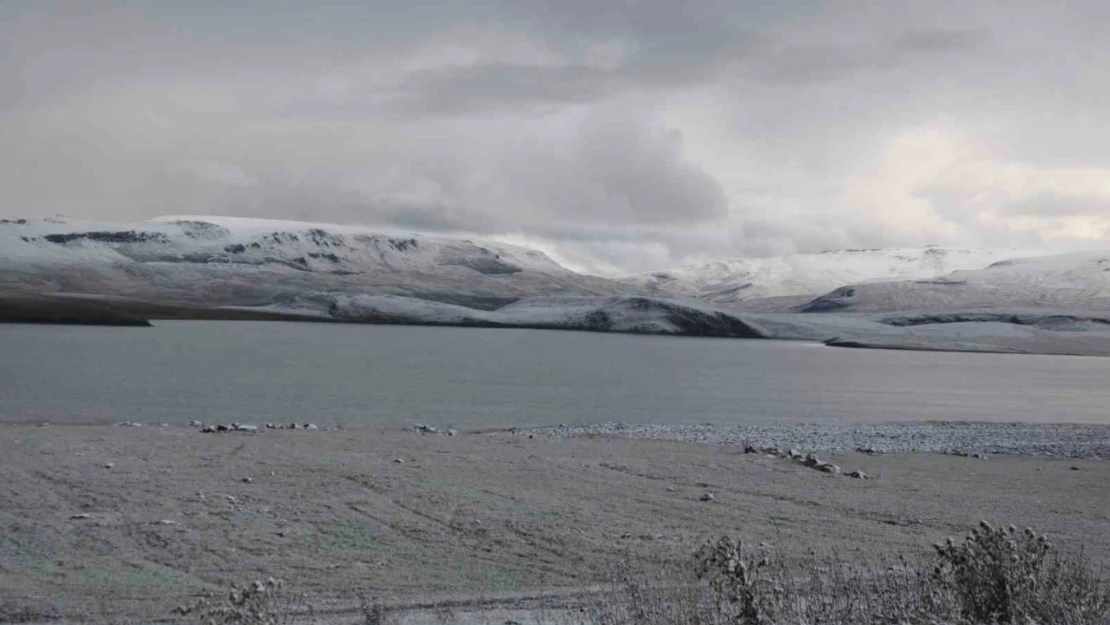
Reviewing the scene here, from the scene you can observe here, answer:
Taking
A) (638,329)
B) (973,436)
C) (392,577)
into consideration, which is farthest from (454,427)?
(638,329)

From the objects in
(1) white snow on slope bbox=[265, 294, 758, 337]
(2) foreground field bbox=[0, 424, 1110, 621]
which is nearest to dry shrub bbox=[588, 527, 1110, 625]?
(2) foreground field bbox=[0, 424, 1110, 621]

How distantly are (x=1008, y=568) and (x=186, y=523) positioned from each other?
9036 millimetres

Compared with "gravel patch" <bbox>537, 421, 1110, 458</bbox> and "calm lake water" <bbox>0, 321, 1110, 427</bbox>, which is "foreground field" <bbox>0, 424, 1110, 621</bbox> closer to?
"gravel patch" <bbox>537, 421, 1110, 458</bbox>

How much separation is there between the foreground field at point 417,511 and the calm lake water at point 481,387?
9755mm

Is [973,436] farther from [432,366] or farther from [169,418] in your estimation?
[432,366]

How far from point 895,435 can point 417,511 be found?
1794cm

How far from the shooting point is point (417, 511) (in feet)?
45.1

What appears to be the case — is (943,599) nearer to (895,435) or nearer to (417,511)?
(417,511)

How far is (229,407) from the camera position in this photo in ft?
104

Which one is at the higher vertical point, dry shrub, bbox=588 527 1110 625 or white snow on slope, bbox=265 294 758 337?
white snow on slope, bbox=265 294 758 337

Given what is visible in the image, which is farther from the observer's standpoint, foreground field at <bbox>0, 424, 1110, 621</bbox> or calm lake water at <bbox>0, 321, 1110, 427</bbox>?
calm lake water at <bbox>0, 321, 1110, 427</bbox>

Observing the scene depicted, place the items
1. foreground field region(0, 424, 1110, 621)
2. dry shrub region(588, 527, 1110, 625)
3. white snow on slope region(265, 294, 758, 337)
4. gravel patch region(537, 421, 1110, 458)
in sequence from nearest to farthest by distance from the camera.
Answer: dry shrub region(588, 527, 1110, 625) → foreground field region(0, 424, 1110, 621) → gravel patch region(537, 421, 1110, 458) → white snow on slope region(265, 294, 758, 337)

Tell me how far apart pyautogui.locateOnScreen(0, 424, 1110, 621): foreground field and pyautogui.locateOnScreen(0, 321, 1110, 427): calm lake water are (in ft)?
32.0

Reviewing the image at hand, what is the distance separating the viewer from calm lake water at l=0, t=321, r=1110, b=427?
3181cm
